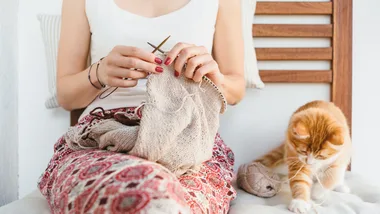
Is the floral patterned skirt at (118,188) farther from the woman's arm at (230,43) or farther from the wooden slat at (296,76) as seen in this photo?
the wooden slat at (296,76)

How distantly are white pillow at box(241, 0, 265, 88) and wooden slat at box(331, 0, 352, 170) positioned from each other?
0.27m

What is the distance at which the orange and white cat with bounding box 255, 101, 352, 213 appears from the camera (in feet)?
2.82

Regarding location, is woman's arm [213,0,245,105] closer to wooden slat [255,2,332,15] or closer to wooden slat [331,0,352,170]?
wooden slat [255,2,332,15]

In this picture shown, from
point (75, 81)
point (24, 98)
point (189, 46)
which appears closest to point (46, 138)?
point (24, 98)

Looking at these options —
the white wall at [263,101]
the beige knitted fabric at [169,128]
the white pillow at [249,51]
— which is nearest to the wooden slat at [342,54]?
the white wall at [263,101]

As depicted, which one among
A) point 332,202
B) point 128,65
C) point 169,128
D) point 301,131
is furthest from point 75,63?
point 332,202

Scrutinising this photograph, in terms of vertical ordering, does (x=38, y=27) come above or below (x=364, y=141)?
above

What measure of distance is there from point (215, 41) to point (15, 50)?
723 mm

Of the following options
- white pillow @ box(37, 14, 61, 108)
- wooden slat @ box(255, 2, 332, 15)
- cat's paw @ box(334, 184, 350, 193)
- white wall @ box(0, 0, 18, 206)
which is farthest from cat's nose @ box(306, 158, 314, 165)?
white wall @ box(0, 0, 18, 206)

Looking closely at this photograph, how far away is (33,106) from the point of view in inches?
50.9

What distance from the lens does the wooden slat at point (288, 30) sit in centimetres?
123

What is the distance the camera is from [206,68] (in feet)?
2.10

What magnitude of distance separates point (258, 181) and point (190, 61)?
1.31ft

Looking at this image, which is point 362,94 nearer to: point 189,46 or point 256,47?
point 256,47
